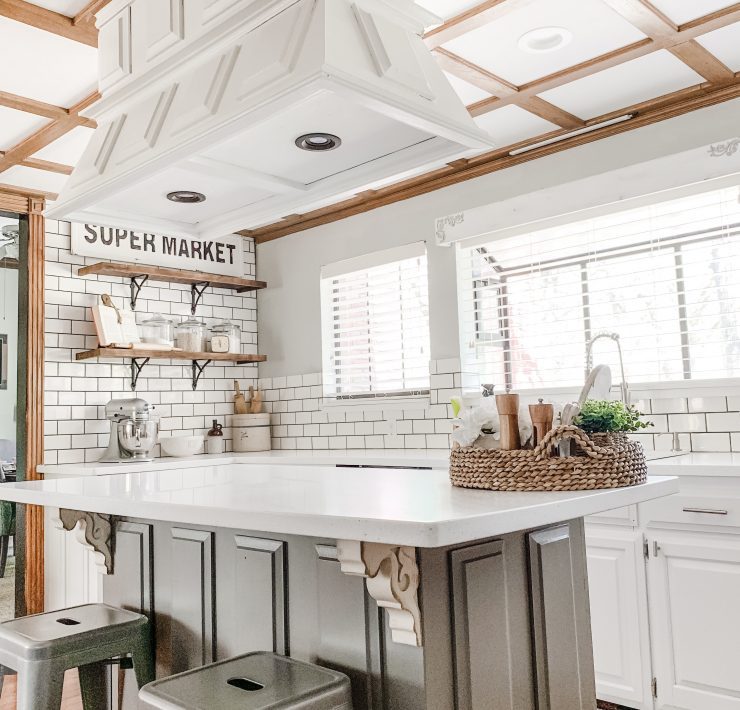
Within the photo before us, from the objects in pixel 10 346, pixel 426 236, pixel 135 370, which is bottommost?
pixel 135 370

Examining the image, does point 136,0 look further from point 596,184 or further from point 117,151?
point 596,184

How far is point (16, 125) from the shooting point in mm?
3412

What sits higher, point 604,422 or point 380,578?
point 604,422

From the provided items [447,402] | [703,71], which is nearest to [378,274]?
[447,402]

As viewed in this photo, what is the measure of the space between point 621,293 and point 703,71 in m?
1.03

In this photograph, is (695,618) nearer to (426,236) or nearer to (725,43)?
(725,43)

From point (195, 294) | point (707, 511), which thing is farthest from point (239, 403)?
point (707, 511)

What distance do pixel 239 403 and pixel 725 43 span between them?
358cm

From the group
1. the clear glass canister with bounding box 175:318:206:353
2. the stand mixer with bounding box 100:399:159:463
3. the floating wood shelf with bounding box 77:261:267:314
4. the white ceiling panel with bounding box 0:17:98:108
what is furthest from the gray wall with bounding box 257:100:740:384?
the white ceiling panel with bounding box 0:17:98:108

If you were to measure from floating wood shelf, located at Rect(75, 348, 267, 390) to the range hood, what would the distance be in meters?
1.70

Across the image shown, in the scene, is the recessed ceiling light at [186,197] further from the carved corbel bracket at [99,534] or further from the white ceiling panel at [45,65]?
the carved corbel bracket at [99,534]

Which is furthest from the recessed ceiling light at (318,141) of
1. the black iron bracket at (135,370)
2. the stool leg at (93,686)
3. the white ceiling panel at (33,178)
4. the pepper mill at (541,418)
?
the black iron bracket at (135,370)

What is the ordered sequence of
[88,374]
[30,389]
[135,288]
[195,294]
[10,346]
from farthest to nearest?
[195,294], [135,288], [10,346], [88,374], [30,389]

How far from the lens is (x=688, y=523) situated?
2.67 meters
